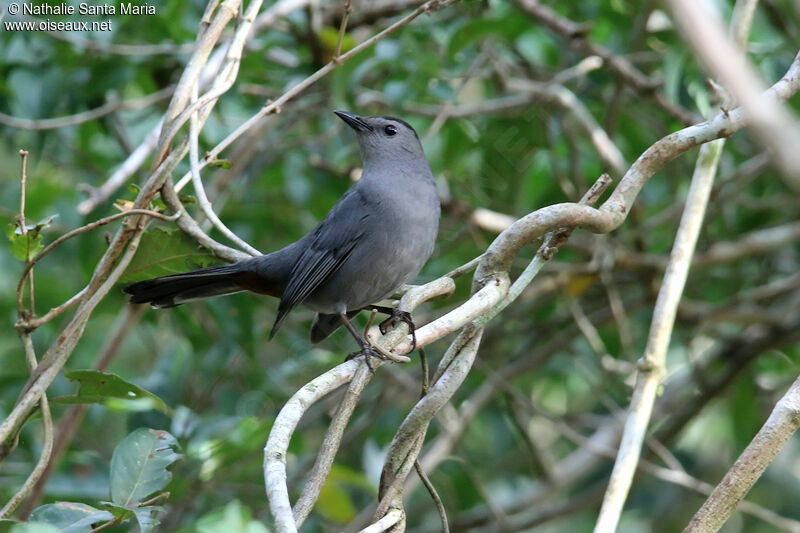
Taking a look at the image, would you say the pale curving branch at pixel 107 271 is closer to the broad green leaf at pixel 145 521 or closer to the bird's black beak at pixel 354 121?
the broad green leaf at pixel 145 521

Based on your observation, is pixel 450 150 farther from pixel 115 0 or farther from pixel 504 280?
pixel 504 280

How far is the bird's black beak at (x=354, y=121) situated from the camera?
4832mm

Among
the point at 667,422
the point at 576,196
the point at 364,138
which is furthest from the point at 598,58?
the point at 667,422

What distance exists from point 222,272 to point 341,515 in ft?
5.87

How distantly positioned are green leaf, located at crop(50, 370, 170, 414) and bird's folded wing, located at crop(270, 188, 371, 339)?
4.36ft

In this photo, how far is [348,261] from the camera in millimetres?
4430

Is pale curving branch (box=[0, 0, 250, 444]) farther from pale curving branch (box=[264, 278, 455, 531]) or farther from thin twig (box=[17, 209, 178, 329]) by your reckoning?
pale curving branch (box=[264, 278, 455, 531])

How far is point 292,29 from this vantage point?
5.78 meters

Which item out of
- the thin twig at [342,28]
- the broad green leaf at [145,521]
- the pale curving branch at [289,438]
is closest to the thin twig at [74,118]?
the thin twig at [342,28]

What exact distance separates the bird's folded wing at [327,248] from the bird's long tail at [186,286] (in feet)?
0.90

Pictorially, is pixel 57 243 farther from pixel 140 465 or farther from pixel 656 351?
pixel 656 351

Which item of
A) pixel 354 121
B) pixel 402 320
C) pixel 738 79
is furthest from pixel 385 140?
pixel 738 79

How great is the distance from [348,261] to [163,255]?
3.77 feet

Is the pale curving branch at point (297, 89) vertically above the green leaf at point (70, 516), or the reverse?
the pale curving branch at point (297, 89)
